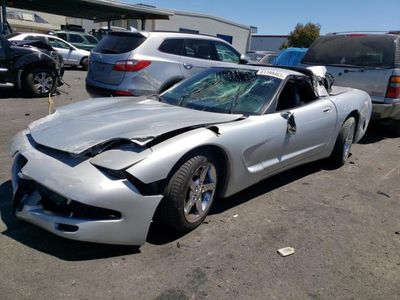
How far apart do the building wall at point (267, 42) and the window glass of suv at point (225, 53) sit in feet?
180

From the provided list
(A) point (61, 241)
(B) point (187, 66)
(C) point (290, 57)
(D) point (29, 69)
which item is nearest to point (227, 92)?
(A) point (61, 241)

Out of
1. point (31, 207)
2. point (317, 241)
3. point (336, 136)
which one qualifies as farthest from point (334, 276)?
point (336, 136)

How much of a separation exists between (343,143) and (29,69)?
288 inches

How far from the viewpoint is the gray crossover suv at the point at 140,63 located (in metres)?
6.64

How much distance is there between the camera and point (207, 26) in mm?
40969

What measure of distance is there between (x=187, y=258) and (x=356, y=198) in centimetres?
241

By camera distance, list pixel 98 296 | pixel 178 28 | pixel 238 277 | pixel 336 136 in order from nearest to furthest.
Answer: pixel 98 296 < pixel 238 277 < pixel 336 136 < pixel 178 28

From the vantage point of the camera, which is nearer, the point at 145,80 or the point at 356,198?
the point at 356,198

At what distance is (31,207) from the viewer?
9.54ft

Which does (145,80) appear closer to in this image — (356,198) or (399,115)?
(356,198)

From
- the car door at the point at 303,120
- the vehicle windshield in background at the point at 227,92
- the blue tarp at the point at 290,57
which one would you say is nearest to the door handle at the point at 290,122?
the car door at the point at 303,120

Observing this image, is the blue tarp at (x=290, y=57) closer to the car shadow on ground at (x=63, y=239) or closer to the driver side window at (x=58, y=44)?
the car shadow on ground at (x=63, y=239)

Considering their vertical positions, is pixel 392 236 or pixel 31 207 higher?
pixel 31 207

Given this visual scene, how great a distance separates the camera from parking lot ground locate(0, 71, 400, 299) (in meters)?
2.62
